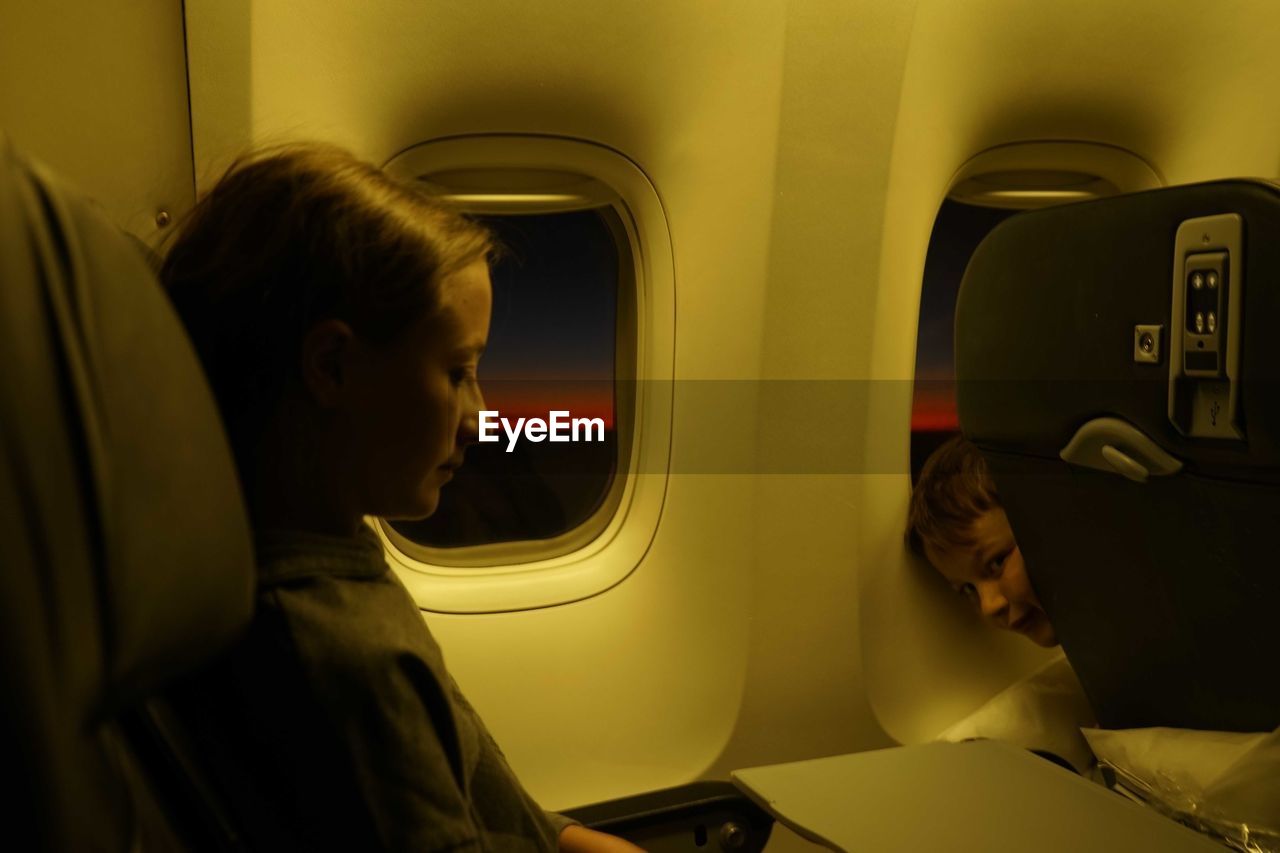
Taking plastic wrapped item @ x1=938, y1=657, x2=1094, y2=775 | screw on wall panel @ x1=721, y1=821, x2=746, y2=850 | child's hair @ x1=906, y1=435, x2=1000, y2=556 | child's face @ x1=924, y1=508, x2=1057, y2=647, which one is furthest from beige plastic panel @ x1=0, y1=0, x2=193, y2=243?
plastic wrapped item @ x1=938, y1=657, x2=1094, y2=775

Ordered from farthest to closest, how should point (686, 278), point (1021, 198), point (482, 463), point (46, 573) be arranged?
1. point (1021, 198)
2. point (482, 463)
3. point (686, 278)
4. point (46, 573)

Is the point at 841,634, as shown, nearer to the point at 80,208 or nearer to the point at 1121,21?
the point at 1121,21

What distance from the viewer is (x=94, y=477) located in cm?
50

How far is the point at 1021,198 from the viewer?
2.67m

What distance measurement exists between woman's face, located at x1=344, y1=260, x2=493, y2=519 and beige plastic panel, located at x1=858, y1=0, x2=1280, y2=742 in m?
1.41

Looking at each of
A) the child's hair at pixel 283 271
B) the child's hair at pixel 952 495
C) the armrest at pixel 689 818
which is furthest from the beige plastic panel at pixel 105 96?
the child's hair at pixel 952 495

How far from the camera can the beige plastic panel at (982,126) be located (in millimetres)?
2229

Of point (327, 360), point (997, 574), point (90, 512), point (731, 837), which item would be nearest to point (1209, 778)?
point (731, 837)

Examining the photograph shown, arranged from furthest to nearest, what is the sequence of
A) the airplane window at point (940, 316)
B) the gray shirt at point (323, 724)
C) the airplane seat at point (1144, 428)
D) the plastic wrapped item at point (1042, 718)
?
the airplane window at point (940, 316), the plastic wrapped item at point (1042, 718), the airplane seat at point (1144, 428), the gray shirt at point (323, 724)

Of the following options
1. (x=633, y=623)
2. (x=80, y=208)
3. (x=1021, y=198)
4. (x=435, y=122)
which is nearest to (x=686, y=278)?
(x=435, y=122)

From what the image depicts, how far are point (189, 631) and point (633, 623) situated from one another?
1762 mm

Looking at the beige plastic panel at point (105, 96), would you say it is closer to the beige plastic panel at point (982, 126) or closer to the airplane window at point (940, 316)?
the beige plastic panel at point (982, 126)

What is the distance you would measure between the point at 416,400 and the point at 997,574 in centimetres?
165

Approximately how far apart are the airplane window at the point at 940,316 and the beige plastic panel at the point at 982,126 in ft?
0.93
